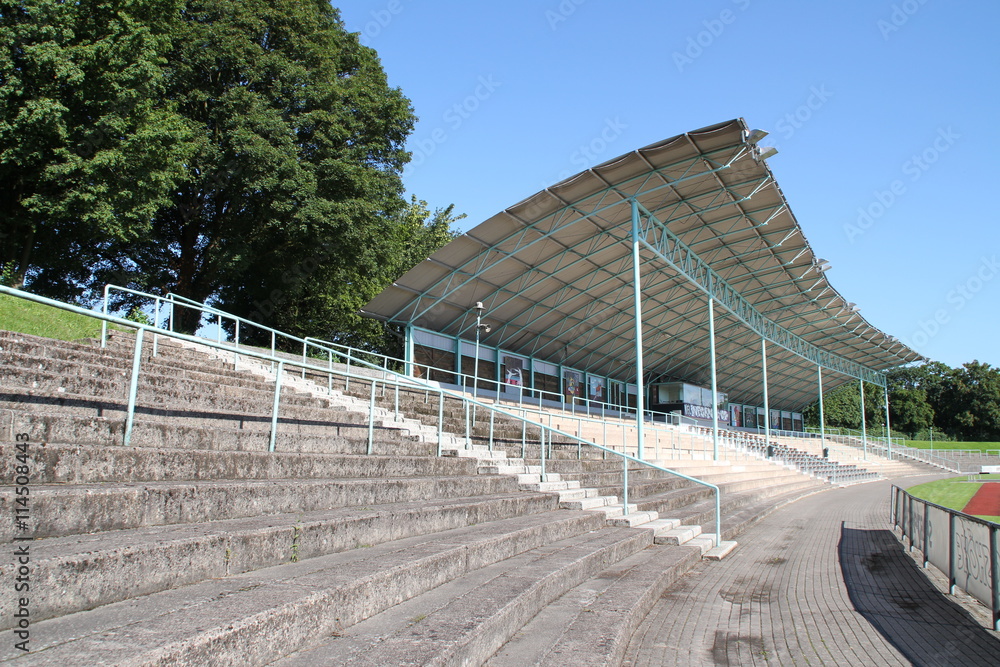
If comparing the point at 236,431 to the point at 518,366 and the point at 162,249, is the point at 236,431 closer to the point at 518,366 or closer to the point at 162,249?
the point at 162,249

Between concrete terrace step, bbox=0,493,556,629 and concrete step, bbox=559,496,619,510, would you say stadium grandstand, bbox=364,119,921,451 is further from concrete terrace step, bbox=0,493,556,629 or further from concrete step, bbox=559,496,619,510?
concrete terrace step, bbox=0,493,556,629

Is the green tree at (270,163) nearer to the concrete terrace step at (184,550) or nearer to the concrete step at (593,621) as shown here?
the concrete step at (593,621)

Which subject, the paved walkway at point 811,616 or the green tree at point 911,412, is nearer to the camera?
the paved walkway at point 811,616

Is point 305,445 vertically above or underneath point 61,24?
underneath

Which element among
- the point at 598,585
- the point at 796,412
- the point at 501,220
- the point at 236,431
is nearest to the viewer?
the point at 236,431

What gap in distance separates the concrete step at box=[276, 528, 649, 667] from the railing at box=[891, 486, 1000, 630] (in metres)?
4.09

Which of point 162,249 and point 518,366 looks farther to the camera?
point 518,366

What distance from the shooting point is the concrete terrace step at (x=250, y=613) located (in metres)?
2.49

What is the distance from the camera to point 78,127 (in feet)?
60.1

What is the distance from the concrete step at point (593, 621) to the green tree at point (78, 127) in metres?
18.5

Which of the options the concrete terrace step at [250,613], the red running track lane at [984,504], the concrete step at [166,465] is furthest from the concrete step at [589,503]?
the red running track lane at [984,504]

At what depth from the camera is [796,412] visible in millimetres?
72625

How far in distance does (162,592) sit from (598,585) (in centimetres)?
452

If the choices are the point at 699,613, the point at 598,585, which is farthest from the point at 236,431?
the point at 699,613
